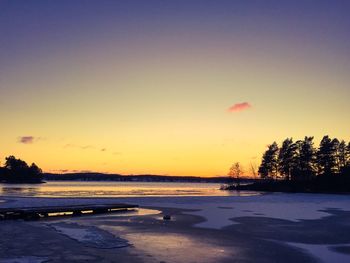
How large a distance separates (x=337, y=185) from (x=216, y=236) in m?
78.7

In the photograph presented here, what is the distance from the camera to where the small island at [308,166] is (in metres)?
95.4

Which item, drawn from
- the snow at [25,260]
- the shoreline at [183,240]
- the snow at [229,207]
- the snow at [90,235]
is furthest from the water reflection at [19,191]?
the snow at [25,260]

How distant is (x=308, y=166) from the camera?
363ft

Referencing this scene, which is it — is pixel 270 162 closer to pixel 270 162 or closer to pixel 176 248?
pixel 270 162

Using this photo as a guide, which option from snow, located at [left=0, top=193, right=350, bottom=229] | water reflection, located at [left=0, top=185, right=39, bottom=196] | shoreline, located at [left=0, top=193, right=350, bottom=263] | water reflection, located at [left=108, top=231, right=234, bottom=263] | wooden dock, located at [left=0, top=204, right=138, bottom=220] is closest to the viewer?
water reflection, located at [left=108, top=231, right=234, bottom=263]

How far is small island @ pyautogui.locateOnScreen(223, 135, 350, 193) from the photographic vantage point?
95.4m

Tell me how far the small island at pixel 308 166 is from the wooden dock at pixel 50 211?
64136 millimetres

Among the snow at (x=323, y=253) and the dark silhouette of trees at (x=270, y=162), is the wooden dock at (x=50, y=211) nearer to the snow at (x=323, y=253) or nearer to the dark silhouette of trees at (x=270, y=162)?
the snow at (x=323, y=253)

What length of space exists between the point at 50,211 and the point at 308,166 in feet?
297

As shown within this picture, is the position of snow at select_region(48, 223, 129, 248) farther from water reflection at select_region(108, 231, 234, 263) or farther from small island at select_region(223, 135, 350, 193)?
small island at select_region(223, 135, 350, 193)

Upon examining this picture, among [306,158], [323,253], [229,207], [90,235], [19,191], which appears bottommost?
[323,253]

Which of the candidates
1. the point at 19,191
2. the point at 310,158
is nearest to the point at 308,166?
the point at 310,158

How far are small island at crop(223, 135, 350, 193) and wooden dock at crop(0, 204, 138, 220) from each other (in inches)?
2525

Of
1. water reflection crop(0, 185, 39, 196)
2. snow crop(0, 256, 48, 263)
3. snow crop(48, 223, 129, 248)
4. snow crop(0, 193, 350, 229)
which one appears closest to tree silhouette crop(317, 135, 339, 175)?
snow crop(0, 193, 350, 229)
